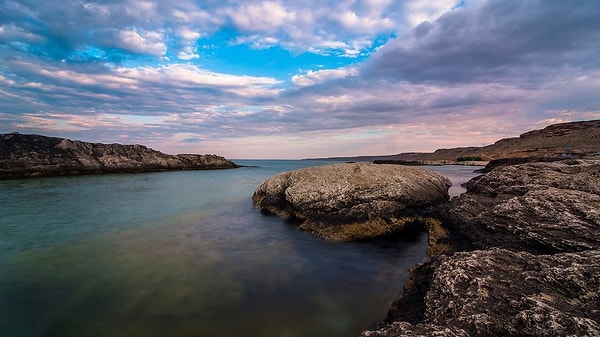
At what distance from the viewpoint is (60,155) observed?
150 feet

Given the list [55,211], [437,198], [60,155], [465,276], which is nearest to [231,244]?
[465,276]

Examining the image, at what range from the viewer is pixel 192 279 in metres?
8.12

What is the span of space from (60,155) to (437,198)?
175 feet

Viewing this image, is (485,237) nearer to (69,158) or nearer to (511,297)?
(511,297)

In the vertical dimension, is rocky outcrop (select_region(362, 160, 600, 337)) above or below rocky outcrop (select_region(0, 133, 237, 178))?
below

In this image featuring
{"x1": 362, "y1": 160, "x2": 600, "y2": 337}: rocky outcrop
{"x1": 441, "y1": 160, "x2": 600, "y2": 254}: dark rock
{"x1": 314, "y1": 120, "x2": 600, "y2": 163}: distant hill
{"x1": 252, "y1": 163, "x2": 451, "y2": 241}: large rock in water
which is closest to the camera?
{"x1": 362, "y1": 160, "x2": 600, "y2": 337}: rocky outcrop

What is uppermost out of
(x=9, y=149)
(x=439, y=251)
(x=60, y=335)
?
(x=9, y=149)

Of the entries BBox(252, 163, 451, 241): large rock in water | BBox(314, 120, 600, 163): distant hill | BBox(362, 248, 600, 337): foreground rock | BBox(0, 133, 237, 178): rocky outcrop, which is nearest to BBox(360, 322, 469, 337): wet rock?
BBox(362, 248, 600, 337): foreground rock

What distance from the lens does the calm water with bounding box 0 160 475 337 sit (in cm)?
605

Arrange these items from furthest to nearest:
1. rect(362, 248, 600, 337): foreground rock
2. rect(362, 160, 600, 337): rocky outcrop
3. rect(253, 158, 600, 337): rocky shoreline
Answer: rect(253, 158, 600, 337): rocky shoreline → rect(362, 160, 600, 337): rocky outcrop → rect(362, 248, 600, 337): foreground rock

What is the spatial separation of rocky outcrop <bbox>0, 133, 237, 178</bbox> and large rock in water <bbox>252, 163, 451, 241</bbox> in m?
43.7

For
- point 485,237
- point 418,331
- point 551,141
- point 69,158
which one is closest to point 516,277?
point 418,331

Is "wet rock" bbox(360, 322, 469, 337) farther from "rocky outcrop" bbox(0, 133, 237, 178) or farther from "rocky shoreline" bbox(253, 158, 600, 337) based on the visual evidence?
"rocky outcrop" bbox(0, 133, 237, 178)

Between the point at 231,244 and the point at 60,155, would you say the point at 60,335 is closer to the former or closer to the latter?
the point at 231,244
